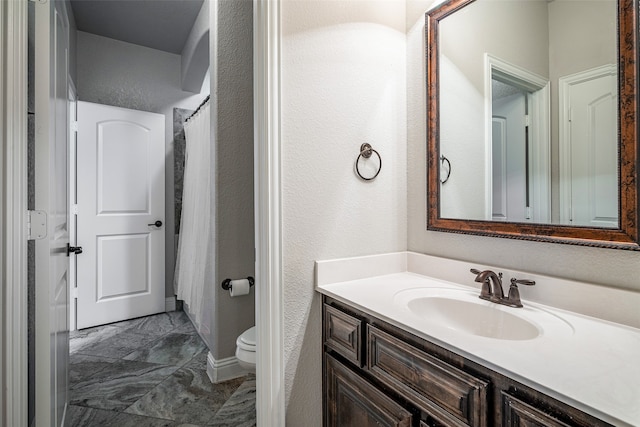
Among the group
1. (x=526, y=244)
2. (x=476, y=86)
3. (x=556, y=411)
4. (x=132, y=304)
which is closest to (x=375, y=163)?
(x=476, y=86)

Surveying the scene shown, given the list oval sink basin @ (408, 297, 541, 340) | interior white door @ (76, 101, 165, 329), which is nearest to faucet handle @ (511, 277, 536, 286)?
oval sink basin @ (408, 297, 541, 340)

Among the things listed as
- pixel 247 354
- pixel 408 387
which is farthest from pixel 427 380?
pixel 247 354

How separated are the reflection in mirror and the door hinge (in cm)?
153

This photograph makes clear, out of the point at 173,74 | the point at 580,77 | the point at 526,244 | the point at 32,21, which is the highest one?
the point at 173,74

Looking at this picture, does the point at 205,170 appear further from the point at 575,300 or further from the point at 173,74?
the point at 575,300

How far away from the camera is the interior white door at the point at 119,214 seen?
9.29ft

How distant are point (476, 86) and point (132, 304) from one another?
330cm

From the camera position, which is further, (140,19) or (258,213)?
(140,19)

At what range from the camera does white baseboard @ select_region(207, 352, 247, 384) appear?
6.61 feet

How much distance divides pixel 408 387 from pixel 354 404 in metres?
0.30

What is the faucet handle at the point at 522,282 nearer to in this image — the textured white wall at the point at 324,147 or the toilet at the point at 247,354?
the textured white wall at the point at 324,147

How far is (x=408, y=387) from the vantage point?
87 cm

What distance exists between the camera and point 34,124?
1.11 metres

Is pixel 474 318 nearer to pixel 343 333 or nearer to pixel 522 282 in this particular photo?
pixel 522 282
